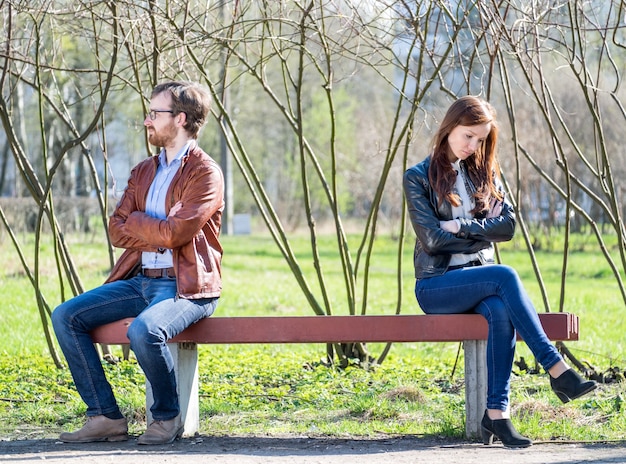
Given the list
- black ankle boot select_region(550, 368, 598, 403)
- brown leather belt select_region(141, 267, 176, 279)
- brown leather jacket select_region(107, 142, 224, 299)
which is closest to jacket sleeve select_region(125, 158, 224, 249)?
brown leather jacket select_region(107, 142, 224, 299)

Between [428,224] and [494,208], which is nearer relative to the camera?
[428,224]

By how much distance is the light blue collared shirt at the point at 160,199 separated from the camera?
4.19m

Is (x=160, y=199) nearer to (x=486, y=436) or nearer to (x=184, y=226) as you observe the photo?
(x=184, y=226)

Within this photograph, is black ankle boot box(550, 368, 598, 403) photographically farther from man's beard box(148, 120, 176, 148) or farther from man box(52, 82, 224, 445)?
man's beard box(148, 120, 176, 148)

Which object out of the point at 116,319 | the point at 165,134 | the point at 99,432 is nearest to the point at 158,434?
the point at 99,432

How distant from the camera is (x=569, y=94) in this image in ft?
80.9

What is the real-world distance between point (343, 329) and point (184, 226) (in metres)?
0.78

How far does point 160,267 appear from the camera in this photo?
13.7 ft

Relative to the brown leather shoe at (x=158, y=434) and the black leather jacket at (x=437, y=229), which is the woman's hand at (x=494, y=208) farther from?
the brown leather shoe at (x=158, y=434)

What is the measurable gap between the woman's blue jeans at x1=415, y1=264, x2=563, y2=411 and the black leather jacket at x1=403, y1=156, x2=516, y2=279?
0.42ft

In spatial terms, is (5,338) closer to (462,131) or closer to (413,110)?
(413,110)

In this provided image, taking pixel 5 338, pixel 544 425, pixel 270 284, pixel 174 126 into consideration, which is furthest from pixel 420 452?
pixel 270 284

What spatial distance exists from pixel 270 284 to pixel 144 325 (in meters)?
10.1

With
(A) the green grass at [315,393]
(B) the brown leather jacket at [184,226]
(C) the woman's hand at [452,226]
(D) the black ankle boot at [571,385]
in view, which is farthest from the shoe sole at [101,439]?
(D) the black ankle boot at [571,385]
